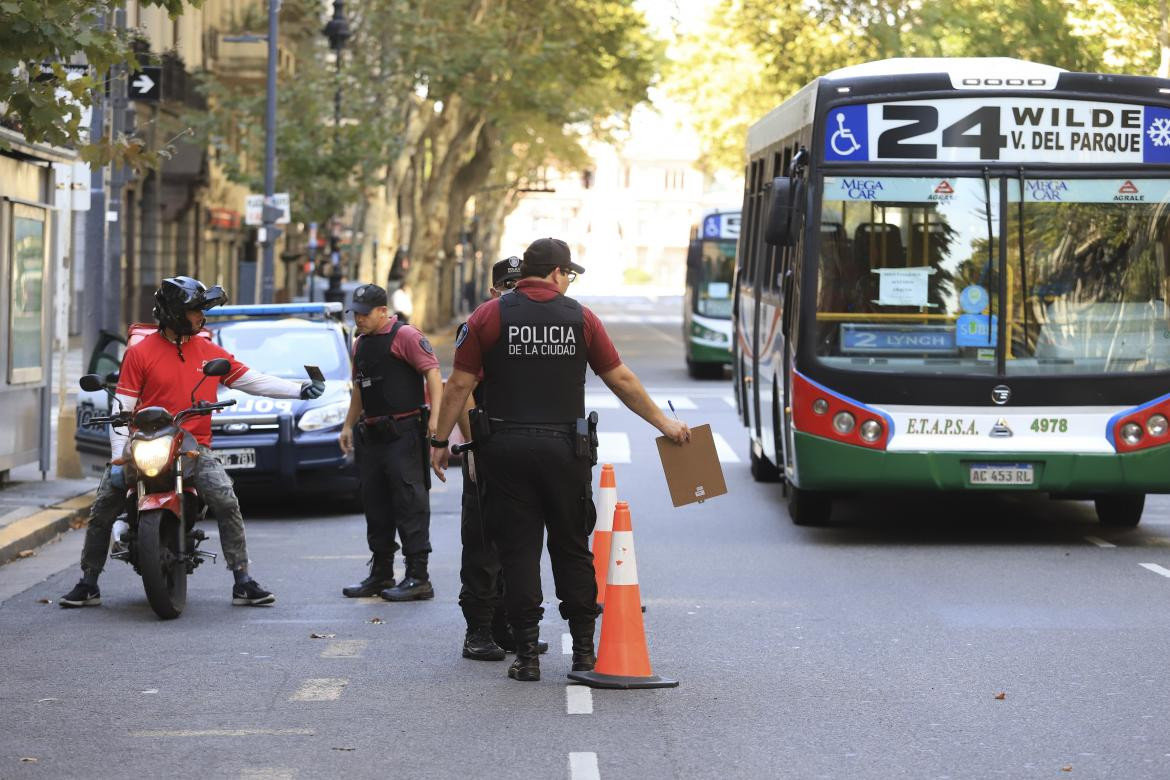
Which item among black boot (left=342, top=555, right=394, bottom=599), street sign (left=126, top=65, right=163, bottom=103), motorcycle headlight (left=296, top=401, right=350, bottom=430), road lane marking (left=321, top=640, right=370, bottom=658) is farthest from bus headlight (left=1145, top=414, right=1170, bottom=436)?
street sign (left=126, top=65, right=163, bottom=103)

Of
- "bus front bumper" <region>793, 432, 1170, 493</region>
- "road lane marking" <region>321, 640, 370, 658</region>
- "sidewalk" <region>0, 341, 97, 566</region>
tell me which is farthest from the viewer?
"bus front bumper" <region>793, 432, 1170, 493</region>

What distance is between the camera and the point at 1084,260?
14180mm

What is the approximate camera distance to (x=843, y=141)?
1421cm

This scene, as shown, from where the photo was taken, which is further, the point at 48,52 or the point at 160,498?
the point at 160,498

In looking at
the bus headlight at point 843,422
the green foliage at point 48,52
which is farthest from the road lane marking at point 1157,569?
the green foliage at point 48,52

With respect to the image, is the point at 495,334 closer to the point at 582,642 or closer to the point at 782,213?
the point at 582,642

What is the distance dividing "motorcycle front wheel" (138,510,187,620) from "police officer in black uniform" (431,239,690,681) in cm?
242

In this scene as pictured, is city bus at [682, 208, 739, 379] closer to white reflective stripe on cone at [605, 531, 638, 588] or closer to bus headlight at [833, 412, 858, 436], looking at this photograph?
bus headlight at [833, 412, 858, 436]

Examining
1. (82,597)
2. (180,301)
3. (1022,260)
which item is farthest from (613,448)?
(180,301)

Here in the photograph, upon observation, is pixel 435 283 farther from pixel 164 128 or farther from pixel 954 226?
pixel 954 226

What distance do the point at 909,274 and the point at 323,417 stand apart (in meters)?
4.67

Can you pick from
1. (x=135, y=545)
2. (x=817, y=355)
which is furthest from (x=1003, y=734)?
(x=817, y=355)

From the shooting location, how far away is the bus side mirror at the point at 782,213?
46.8 ft

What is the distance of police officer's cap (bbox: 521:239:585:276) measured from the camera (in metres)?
8.65
